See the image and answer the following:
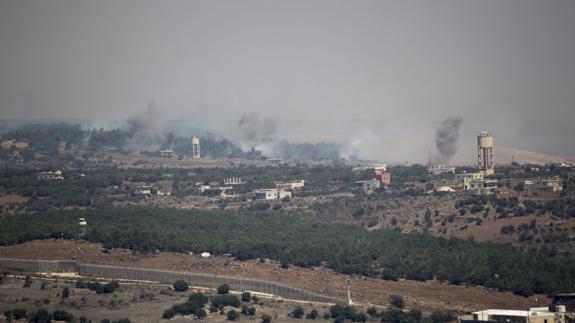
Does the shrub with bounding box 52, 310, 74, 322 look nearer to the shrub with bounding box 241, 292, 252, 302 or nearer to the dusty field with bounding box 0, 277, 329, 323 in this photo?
the dusty field with bounding box 0, 277, 329, 323

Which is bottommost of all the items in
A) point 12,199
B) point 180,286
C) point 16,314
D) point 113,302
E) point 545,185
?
point 16,314

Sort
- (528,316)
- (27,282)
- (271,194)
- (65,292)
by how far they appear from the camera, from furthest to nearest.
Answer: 1. (271,194)
2. (27,282)
3. (65,292)
4. (528,316)

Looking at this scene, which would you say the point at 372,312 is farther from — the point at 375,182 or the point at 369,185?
the point at 375,182

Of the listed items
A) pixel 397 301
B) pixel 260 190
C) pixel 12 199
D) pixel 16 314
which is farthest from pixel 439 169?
pixel 16 314

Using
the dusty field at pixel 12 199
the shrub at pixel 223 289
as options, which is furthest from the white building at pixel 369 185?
the shrub at pixel 223 289

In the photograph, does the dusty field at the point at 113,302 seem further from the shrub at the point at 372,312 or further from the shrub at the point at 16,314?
the shrub at the point at 372,312

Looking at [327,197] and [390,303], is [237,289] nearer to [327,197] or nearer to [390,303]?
[390,303]

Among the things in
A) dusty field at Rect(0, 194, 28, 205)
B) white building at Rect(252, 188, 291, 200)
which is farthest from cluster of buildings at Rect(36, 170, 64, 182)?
white building at Rect(252, 188, 291, 200)
